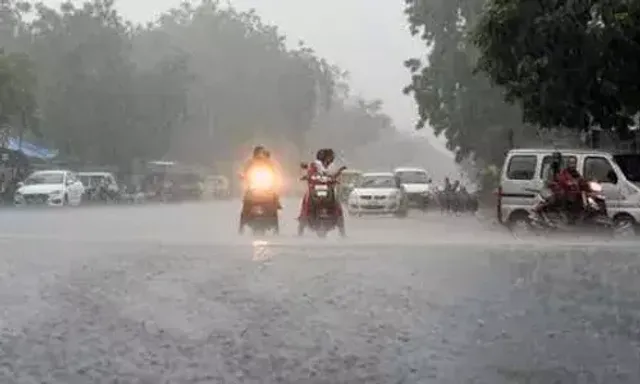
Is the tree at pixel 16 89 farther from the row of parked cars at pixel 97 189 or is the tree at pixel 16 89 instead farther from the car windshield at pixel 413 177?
the car windshield at pixel 413 177

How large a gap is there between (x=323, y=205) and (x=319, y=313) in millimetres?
8341

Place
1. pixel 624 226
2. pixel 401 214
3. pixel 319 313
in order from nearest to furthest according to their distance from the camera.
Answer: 1. pixel 319 313
2. pixel 624 226
3. pixel 401 214

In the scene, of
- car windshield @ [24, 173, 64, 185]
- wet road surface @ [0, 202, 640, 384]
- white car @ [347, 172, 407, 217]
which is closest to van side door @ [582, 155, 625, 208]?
wet road surface @ [0, 202, 640, 384]

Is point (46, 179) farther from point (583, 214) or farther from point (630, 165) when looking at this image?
point (583, 214)

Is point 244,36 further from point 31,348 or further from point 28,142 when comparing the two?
point 31,348

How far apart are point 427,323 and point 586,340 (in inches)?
53.9

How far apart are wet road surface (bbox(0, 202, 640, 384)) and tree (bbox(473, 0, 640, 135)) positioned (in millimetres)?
5941

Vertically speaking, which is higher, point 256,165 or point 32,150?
point 32,150

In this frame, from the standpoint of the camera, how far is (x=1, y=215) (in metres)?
29.1

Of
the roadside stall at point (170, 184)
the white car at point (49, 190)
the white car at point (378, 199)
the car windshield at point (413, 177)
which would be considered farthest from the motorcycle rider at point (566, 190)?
the roadside stall at point (170, 184)

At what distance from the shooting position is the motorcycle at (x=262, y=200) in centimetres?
1903

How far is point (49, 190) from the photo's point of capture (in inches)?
1437

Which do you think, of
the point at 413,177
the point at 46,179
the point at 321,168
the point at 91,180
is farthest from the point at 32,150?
the point at 321,168

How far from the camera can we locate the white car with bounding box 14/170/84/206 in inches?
1419
